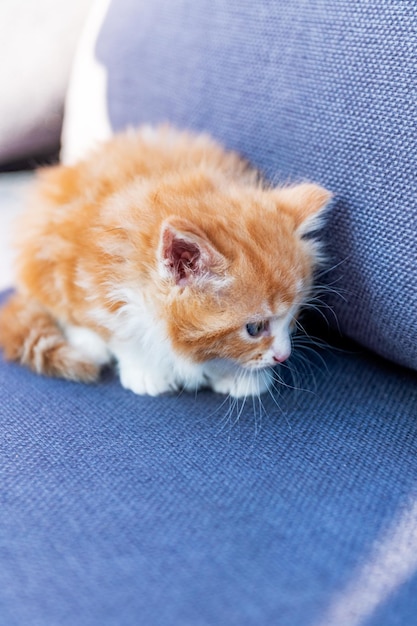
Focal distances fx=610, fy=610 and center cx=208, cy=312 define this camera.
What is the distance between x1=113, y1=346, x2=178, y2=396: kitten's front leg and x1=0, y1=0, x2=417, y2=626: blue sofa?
0.03 metres

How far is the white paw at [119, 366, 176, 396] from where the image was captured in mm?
1191

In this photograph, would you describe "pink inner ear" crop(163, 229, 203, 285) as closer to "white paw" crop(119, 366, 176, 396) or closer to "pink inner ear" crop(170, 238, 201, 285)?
"pink inner ear" crop(170, 238, 201, 285)

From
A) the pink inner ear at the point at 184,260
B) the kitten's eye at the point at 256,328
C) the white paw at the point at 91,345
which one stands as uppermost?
the pink inner ear at the point at 184,260

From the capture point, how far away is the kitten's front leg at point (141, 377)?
119cm

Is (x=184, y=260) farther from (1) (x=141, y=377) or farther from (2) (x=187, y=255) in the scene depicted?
(1) (x=141, y=377)

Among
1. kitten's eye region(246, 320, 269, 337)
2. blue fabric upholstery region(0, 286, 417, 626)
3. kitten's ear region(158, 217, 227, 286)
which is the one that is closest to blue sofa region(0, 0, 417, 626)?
blue fabric upholstery region(0, 286, 417, 626)

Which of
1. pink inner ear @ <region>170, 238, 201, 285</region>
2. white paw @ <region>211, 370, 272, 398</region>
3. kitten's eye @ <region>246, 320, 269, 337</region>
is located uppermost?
pink inner ear @ <region>170, 238, 201, 285</region>

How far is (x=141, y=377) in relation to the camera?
1.20m

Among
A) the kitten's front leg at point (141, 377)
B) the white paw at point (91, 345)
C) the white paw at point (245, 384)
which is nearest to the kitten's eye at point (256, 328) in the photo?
the white paw at point (245, 384)

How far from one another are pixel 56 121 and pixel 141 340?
0.97 m

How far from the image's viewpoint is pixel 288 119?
117 centimetres

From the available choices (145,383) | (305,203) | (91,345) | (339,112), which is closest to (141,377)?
(145,383)

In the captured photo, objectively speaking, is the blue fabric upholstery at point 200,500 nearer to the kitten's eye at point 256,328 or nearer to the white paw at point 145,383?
the white paw at point 145,383

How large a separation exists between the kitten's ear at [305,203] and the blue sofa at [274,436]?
0.04 m
